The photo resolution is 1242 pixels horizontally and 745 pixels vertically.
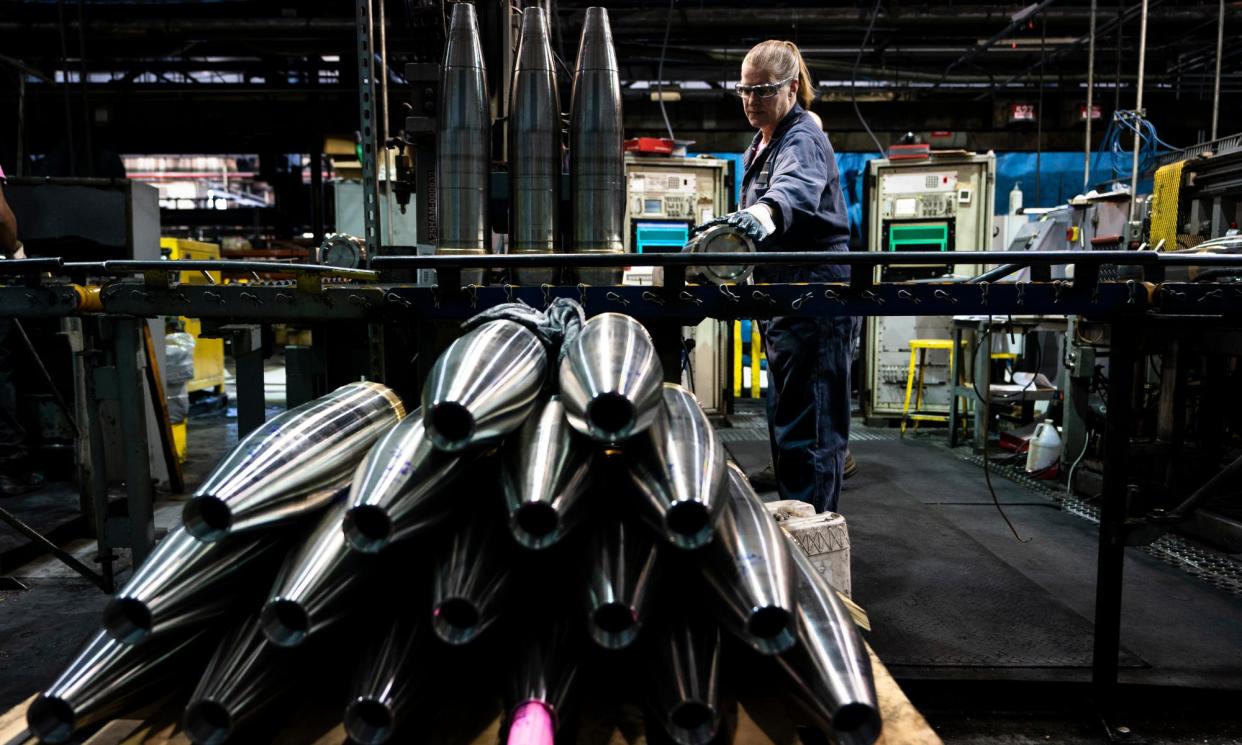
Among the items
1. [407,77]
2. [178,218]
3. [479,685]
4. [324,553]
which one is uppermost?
[178,218]

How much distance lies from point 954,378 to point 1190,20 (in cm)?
352

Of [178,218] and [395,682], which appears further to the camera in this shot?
[178,218]

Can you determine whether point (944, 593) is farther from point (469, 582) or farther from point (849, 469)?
point (469, 582)

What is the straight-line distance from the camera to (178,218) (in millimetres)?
9500

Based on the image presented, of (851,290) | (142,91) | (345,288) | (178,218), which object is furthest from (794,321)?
(178,218)

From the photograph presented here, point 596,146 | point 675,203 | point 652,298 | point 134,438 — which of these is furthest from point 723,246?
point 675,203

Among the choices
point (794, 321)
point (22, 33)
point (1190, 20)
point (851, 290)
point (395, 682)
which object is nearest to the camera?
point (395, 682)

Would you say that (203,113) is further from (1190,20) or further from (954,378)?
(1190,20)

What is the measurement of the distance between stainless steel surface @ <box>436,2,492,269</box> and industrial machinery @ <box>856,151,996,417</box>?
153 inches

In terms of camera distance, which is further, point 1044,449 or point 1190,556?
point 1044,449

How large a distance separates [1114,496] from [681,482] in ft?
4.28

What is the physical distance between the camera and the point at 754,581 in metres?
0.70

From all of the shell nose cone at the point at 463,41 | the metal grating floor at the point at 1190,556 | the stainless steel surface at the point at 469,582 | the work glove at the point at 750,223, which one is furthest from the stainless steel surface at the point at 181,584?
the metal grating floor at the point at 1190,556

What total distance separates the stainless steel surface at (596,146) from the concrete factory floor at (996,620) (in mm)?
1334
